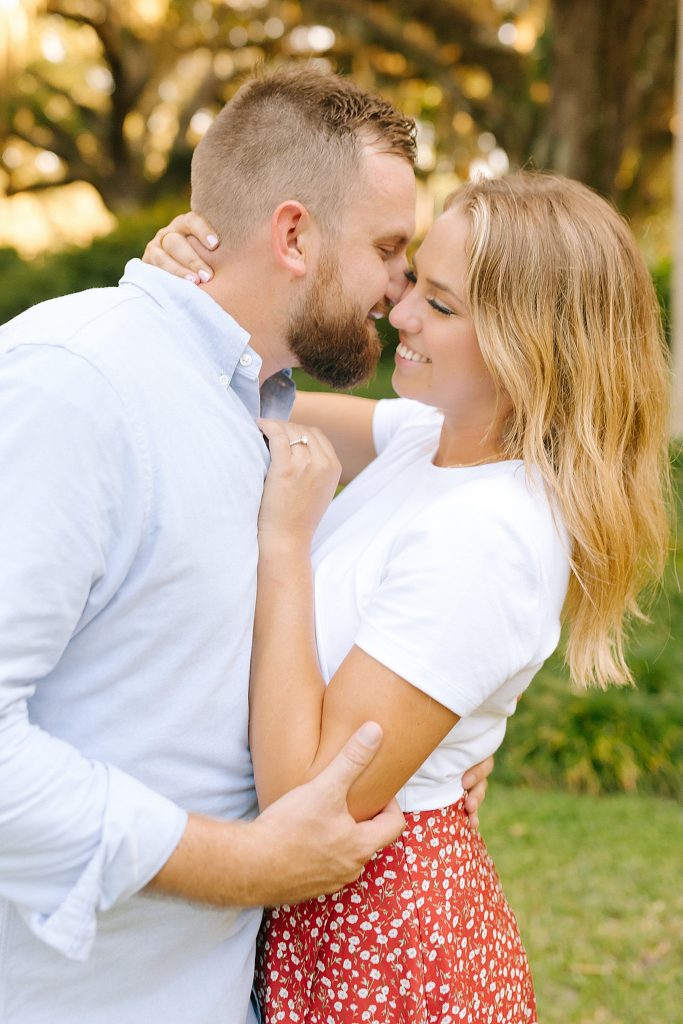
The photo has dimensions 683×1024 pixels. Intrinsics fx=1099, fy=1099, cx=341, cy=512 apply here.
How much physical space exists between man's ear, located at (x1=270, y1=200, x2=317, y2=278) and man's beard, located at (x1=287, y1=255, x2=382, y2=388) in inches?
1.8

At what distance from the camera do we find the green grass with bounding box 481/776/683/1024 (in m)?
3.77

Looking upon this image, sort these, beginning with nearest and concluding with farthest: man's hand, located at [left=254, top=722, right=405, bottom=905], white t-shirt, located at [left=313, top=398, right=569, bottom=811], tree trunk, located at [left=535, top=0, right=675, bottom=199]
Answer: man's hand, located at [left=254, top=722, right=405, bottom=905] < white t-shirt, located at [left=313, top=398, right=569, bottom=811] < tree trunk, located at [left=535, top=0, right=675, bottom=199]

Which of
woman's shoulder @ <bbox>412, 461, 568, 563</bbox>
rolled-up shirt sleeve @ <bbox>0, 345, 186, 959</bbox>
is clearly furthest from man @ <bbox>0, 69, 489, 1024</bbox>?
woman's shoulder @ <bbox>412, 461, 568, 563</bbox>

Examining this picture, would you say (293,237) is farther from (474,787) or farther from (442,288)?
(474,787)

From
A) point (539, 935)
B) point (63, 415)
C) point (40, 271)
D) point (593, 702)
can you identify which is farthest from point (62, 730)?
point (40, 271)

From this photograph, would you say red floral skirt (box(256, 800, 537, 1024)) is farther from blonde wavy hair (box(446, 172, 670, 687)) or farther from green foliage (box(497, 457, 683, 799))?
green foliage (box(497, 457, 683, 799))

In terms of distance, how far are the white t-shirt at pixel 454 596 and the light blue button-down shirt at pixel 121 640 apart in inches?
9.8

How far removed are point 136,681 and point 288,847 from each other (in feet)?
1.22

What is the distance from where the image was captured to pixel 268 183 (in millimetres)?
2379

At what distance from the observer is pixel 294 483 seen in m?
2.14

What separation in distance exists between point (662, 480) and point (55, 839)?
158cm

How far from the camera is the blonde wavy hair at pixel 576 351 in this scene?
2.22 m

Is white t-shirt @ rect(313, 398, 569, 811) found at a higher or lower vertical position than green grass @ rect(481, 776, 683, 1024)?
higher

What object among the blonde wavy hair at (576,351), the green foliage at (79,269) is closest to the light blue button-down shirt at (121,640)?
the blonde wavy hair at (576,351)
